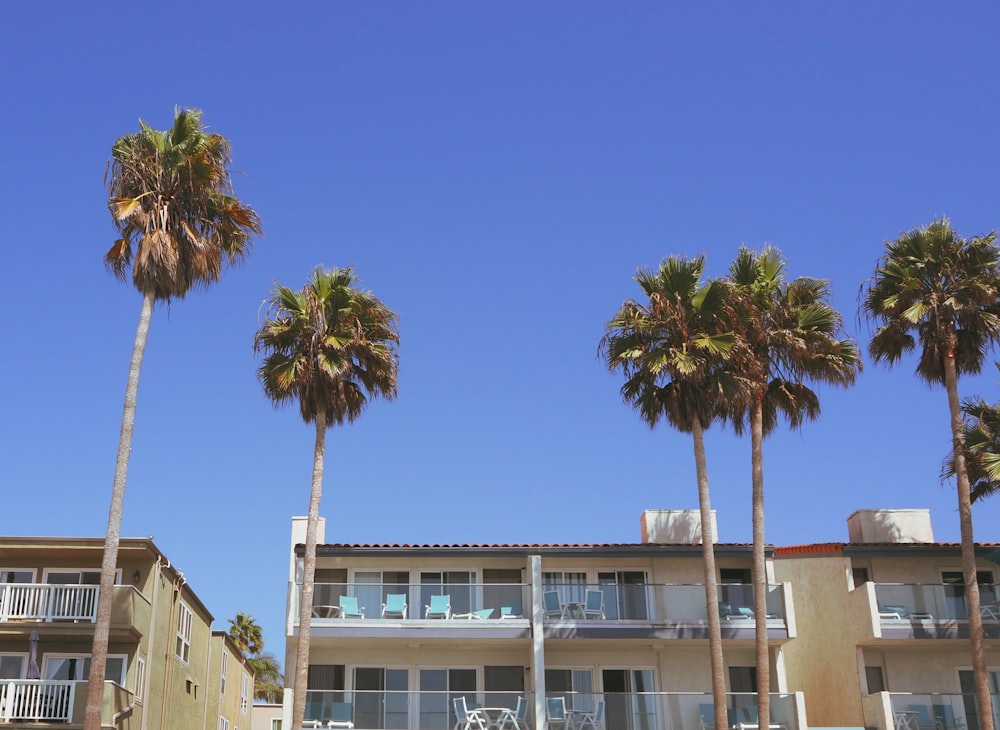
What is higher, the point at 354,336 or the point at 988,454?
the point at 354,336

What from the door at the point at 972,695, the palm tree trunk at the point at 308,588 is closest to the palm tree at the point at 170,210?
the palm tree trunk at the point at 308,588

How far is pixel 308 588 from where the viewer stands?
31.0 metres

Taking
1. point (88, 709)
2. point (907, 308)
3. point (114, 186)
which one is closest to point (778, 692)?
point (907, 308)

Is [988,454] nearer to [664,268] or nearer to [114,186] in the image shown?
[664,268]

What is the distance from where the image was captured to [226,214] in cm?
2967

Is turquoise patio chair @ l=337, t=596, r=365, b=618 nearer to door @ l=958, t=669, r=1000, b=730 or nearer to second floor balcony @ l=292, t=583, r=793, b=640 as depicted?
second floor balcony @ l=292, t=583, r=793, b=640

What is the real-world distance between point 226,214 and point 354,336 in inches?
198

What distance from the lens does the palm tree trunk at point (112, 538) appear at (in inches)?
938

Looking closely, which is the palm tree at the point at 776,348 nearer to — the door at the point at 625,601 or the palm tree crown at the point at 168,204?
the door at the point at 625,601

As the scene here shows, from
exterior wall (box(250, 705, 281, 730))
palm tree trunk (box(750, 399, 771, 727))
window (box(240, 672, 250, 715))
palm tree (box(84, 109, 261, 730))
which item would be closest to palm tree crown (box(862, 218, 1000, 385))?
palm tree trunk (box(750, 399, 771, 727))

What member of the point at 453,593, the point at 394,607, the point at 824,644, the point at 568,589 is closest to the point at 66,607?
the point at 394,607

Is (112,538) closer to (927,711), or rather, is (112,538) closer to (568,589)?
(568,589)

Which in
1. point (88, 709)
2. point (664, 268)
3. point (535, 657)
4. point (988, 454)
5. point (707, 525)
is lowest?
point (88, 709)

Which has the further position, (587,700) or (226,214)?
(587,700)
